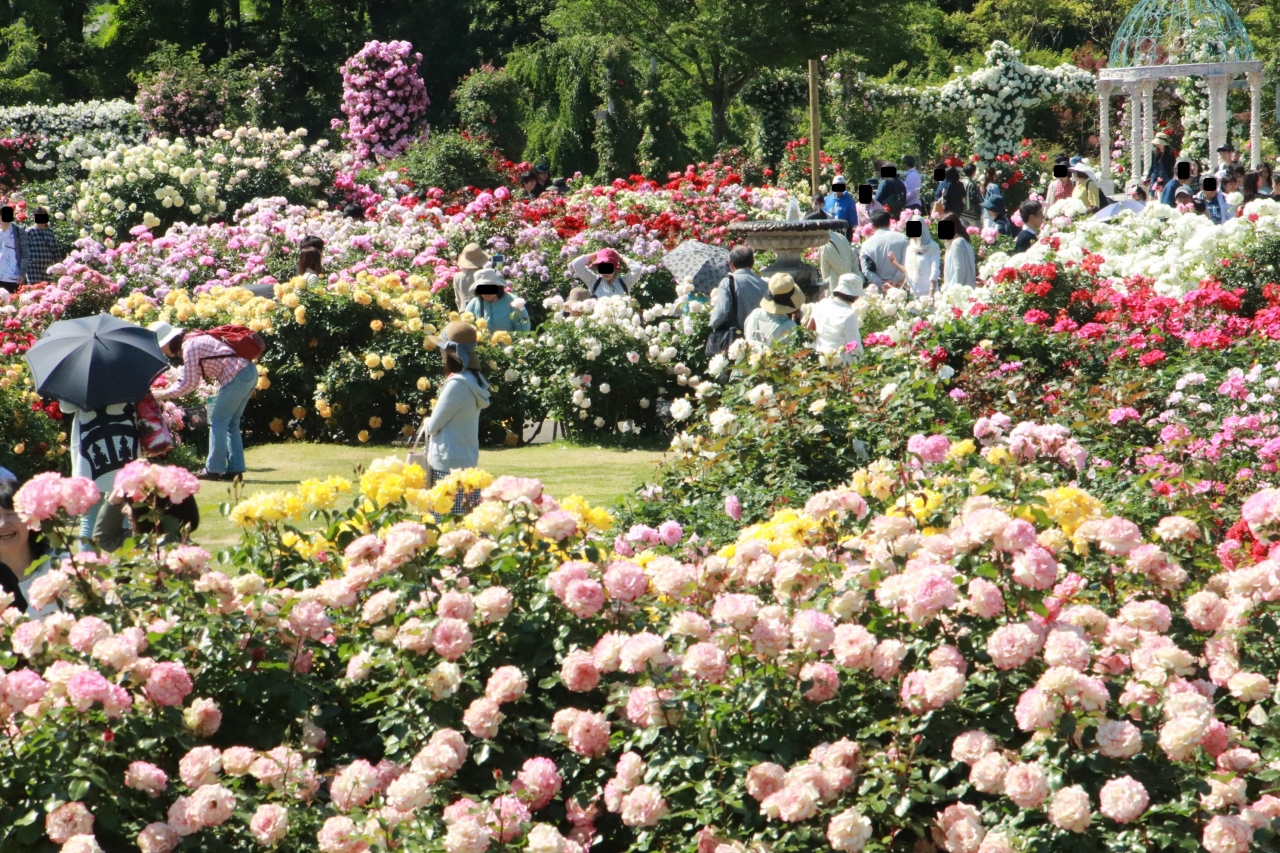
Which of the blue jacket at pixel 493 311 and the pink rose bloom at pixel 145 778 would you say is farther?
the blue jacket at pixel 493 311

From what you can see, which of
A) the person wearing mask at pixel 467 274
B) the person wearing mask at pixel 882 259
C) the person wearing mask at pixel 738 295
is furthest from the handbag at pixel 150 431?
the person wearing mask at pixel 882 259

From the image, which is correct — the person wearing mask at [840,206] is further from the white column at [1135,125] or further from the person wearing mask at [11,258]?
the white column at [1135,125]

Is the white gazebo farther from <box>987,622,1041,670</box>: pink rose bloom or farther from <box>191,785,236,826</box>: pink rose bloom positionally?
<box>191,785,236,826</box>: pink rose bloom

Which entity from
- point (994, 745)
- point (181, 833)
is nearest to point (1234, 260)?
point (994, 745)

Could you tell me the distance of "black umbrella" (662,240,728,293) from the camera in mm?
11773

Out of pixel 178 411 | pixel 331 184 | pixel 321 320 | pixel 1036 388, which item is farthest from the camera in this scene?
pixel 331 184

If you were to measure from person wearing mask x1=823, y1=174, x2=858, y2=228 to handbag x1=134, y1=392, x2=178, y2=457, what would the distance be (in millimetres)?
10426

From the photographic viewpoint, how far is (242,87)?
2725cm

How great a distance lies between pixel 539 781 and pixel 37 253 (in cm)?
1123

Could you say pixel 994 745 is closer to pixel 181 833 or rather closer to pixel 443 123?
pixel 181 833

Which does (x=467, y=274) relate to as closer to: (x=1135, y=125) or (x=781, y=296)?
(x=781, y=296)

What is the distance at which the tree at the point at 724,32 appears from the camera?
2506 centimetres

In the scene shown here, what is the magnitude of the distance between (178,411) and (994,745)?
7281 millimetres

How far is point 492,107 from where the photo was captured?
27.4 meters
